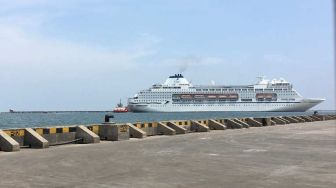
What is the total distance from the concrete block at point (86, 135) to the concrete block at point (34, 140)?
2.26m

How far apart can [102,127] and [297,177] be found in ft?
37.8

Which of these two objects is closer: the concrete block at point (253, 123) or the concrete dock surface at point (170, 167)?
the concrete dock surface at point (170, 167)

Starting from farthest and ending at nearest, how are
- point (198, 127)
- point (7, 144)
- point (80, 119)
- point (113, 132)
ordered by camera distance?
point (80, 119)
point (198, 127)
point (113, 132)
point (7, 144)

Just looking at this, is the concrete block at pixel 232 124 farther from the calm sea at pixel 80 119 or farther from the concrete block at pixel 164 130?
the calm sea at pixel 80 119

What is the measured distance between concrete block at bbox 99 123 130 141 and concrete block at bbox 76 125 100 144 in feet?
3.99

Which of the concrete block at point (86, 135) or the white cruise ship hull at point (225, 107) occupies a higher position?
the white cruise ship hull at point (225, 107)

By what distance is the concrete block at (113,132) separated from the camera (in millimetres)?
18795

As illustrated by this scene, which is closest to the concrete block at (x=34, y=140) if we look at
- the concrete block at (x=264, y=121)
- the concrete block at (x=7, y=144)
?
the concrete block at (x=7, y=144)

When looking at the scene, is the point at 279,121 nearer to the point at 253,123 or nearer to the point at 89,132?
the point at 253,123

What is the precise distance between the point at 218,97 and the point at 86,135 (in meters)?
122

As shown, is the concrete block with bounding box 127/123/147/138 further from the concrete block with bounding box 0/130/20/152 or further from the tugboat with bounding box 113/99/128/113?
the tugboat with bounding box 113/99/128/113

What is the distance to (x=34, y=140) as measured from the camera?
15320 mm

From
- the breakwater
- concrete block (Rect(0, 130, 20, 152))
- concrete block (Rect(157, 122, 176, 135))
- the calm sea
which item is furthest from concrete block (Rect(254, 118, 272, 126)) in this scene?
the calm sea

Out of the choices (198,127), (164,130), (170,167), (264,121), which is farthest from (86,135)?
(264,121)
